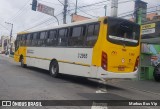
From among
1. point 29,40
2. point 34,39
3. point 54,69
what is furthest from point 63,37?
point 29,40

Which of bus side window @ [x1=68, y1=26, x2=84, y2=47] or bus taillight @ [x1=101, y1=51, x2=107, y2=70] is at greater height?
bus side window @ [x1=68, y1=26, x2=84, y2=47]

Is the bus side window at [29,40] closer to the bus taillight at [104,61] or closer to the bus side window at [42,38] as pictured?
the bus side window at [42,38]

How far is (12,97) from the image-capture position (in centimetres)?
1009

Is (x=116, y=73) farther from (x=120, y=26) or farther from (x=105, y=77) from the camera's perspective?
(x=120, y=26)

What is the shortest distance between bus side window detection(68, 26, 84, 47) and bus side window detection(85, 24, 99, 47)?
0.54 m

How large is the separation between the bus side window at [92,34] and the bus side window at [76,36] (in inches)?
21.2

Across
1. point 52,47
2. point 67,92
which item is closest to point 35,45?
point 52,47

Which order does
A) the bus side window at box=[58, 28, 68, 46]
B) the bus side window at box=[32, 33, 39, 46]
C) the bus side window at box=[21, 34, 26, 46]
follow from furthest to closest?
1. the bus side window at box=[21, 34, 26, 46]
2. the bus side window at box=[32, 33, 39, 46]
3. the bus side window at box=[58, 28, 68, 46]

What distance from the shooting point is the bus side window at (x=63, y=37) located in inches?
659

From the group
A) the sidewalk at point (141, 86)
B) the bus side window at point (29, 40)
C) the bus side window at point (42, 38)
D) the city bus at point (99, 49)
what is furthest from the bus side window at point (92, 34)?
the bus side window at point (29, 40)

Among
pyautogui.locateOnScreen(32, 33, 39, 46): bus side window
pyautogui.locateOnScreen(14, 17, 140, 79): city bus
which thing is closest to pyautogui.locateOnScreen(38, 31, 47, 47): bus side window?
pyautogui.locateOnScreen(32, 33, 39, 46): bus side window

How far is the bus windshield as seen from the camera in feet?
45.4

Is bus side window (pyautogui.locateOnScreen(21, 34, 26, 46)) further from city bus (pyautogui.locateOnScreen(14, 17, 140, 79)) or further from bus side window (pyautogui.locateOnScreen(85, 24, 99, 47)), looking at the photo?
bus side window (pyautogui.locateOnScreen(85, 24, 99, 47))

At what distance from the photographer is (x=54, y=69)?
1786 cm
